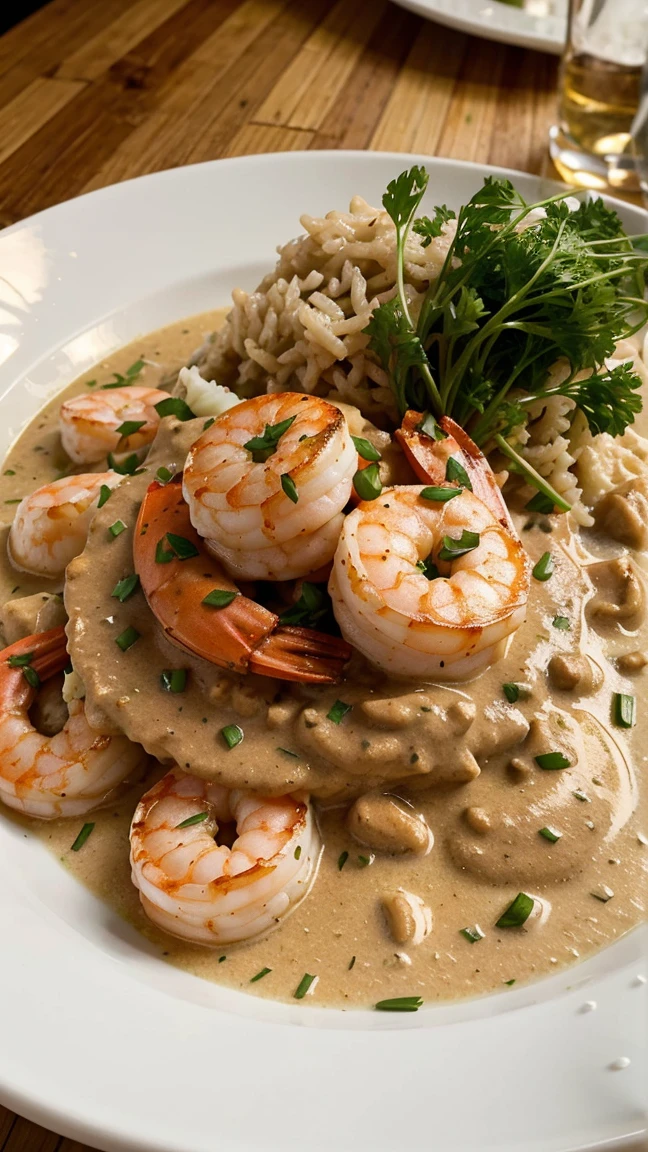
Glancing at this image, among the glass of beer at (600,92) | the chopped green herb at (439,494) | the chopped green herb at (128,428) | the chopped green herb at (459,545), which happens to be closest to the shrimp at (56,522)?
the chopped green herb at (128,428)

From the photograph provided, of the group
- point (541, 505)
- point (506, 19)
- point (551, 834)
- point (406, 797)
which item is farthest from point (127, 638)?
point (506, 19)

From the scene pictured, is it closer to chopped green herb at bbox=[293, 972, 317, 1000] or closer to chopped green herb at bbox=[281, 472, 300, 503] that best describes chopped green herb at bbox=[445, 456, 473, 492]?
chopped green herb at bbox=[281, 472, 300, 503]

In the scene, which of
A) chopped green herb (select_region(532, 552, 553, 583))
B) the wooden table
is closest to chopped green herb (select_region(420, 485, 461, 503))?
chopped green herb (select_region(532, 552, 553, 583))

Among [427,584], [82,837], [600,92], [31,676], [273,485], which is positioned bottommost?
[82,837]

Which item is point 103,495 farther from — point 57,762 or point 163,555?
point 57,762

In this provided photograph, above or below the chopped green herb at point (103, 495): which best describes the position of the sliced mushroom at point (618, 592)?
below

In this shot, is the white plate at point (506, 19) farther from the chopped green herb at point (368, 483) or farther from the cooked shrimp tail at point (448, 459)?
the chopped green herb at point (368, 483)
